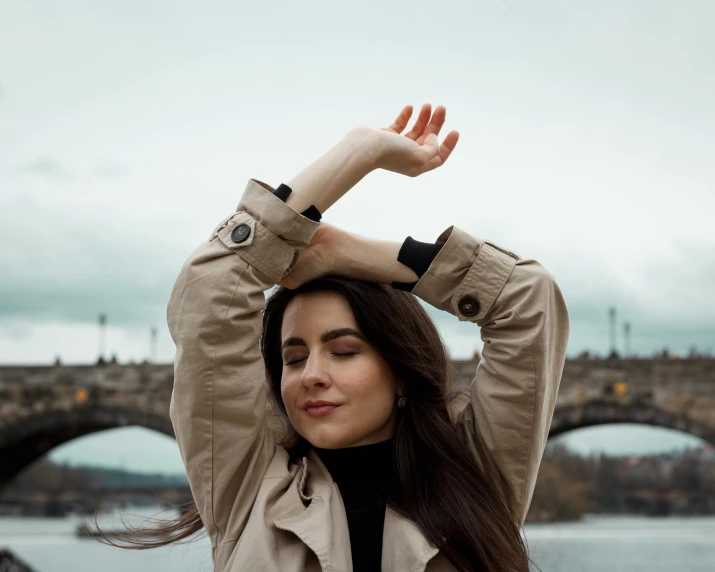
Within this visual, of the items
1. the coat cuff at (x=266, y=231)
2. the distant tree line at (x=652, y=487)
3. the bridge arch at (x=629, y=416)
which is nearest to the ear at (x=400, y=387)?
the coat cuff at (x=266, y=231)

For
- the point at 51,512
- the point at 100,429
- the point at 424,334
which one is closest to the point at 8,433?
the point at 100,429

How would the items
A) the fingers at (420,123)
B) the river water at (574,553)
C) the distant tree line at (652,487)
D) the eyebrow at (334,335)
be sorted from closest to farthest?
1. the eyebrow at (334,335)
2. the fingers at (420,123)
3. the river water at (574,553)
4. the distant tree line at (652,487)

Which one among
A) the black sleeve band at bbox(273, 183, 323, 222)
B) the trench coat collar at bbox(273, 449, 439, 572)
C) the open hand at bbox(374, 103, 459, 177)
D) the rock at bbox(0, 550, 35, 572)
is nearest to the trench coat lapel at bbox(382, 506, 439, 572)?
the trench coat collar at bbox(273, 449, 439, 572)

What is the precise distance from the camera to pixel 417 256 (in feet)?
6.23

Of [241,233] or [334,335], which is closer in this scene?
[241,233]

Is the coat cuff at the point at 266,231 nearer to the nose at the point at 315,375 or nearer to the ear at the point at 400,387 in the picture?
the nose at the point at 315,375

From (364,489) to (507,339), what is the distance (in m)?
0.38

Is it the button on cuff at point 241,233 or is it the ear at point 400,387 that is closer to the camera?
the button on cuff at point 241,233

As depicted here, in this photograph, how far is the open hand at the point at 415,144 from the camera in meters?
1.88

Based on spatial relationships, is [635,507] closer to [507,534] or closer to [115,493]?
[115,493]

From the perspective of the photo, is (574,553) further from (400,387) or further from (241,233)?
(241,233)

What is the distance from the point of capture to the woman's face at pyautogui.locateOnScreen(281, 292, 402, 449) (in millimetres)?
1864

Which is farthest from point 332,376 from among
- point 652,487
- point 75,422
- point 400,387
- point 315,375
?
point 652,487

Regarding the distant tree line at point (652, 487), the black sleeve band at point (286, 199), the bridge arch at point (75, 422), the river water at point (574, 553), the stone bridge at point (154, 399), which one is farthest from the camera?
the distant tree line at point (652, 487)
